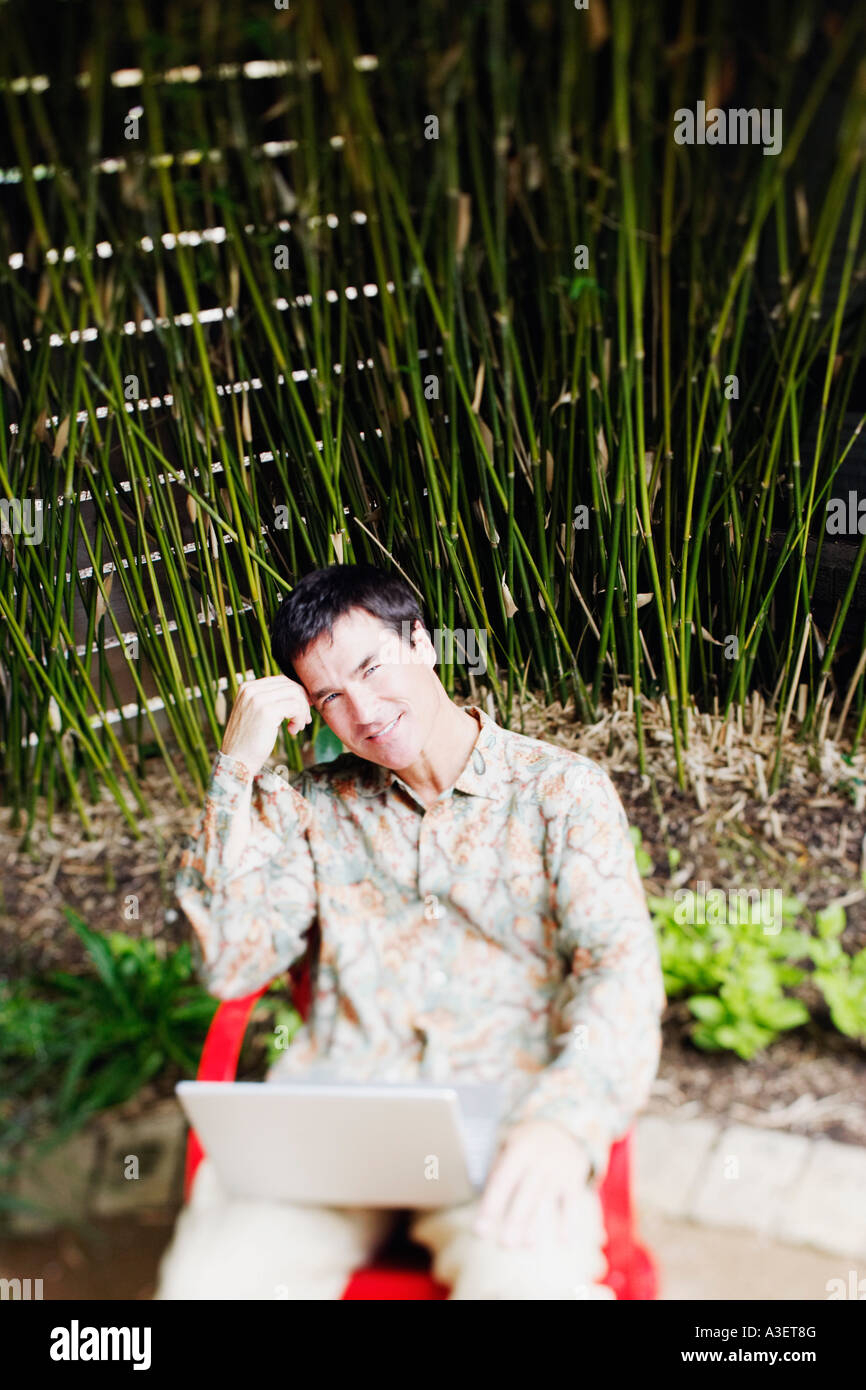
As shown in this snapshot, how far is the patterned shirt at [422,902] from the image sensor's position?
1192 millimetres

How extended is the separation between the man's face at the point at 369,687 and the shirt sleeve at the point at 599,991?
0.63 feet

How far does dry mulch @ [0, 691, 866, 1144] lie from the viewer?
1.38 metres

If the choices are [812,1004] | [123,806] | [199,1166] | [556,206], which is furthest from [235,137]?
[812,1004]

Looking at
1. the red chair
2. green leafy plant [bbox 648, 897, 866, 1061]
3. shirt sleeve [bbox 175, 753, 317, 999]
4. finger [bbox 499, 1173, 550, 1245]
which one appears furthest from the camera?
green leafy plant [bbox 648, 897, 866, 1061]

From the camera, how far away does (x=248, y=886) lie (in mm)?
1244

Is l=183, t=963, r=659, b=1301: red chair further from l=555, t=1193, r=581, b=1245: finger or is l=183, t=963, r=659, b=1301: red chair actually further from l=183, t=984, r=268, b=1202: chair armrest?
l=555, t=1193, r=581, b=1245: finger

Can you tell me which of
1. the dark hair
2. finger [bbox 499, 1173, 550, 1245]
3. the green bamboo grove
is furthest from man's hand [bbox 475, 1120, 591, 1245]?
the green bamboo grove

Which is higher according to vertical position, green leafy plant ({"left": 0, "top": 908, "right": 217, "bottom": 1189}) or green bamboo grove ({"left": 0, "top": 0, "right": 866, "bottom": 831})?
green bamboo grove ({"left": 0, "top": 0, "right": 866, "bottom": 831})

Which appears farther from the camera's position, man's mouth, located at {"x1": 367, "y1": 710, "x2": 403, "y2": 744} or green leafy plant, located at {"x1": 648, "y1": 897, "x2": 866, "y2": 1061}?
green leafy plant, located at {"x1": 648, "y1": 897, "x2": 866, "y2": 1061}

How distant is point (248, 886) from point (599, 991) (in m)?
0.39

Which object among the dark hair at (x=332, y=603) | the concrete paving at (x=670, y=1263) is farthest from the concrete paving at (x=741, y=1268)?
the dark hair at (x=332, y=603)

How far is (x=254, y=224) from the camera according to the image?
1.35 meters

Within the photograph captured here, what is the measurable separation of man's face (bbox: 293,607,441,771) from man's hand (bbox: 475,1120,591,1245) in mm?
402

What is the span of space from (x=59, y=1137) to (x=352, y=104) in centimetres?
122
